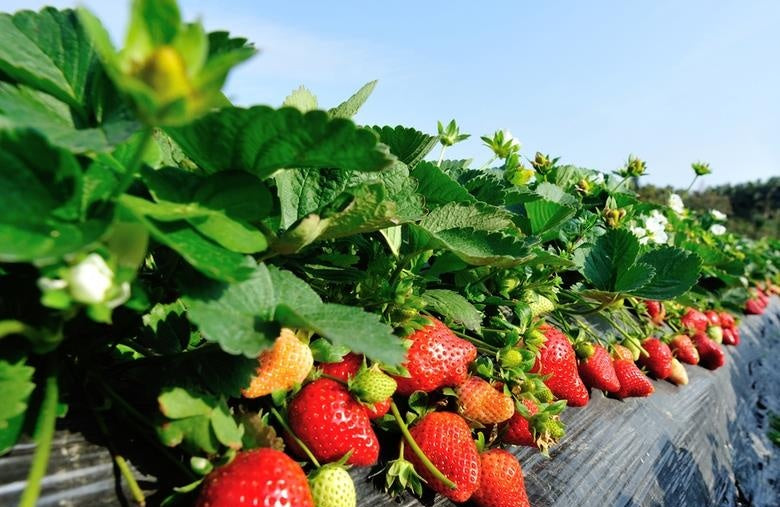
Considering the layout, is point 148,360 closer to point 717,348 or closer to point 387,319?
point 387,319

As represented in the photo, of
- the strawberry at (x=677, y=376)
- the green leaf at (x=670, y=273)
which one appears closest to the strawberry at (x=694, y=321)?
the strawberry at (x=677, y=376)

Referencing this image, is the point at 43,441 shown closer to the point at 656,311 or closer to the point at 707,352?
the point at 656,311

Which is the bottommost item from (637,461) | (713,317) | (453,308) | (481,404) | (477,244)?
(637,461)

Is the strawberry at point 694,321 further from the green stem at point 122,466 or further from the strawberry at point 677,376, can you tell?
the green stem at point 122,466

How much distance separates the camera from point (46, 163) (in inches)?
13.9

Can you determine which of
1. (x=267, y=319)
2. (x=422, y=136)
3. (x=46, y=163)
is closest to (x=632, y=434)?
(x=422, y=136)

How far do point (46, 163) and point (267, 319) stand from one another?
7.3 inches

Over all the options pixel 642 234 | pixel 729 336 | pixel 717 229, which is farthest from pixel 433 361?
pixel 717 229

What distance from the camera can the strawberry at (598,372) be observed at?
1.27 meters

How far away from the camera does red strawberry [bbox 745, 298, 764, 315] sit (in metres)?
4.19

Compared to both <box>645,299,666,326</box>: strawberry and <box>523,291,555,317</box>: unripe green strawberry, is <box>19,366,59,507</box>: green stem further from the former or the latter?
<box>645,299,666,326</box>: strawberry

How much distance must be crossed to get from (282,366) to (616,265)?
0.93 m

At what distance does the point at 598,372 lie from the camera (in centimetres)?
127

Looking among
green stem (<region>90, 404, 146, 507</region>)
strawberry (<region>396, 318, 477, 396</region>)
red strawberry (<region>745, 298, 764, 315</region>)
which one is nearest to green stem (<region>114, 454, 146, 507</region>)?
green stem (<region>90, 404, 146, 507</region>)
